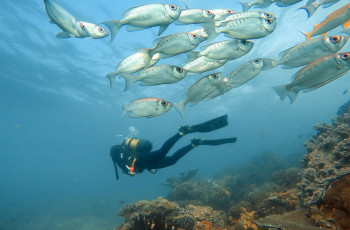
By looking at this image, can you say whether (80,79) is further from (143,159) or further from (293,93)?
(293,93)

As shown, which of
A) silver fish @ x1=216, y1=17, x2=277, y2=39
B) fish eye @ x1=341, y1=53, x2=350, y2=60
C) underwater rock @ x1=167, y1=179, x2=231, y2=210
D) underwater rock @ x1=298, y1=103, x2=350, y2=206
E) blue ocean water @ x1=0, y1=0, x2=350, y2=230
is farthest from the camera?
blue ocean water @ x1=0, y1=0, x2=350, y2=230

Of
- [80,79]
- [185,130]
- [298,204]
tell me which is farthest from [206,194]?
[80,79]

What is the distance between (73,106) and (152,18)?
133ft

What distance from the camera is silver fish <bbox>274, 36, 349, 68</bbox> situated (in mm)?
3328

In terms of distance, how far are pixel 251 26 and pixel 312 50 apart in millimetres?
1248

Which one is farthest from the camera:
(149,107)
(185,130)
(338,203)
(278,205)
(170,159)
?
(170,159)

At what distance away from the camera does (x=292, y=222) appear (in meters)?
3.66

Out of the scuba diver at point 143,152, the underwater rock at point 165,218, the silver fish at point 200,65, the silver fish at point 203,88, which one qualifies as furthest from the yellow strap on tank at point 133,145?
the silver fish at point 200,65

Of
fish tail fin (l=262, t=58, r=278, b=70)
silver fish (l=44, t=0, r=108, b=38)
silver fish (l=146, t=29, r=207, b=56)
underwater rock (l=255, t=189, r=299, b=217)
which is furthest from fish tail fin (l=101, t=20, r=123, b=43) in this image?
underwater rock (l=255, t=189, r=299, b=217)

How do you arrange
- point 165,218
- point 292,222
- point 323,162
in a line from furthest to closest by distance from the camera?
1. point 323,162
2. point 165,218
3. point 292,222

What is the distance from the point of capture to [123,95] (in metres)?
34.8

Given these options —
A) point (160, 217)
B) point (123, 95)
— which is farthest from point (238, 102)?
point (160, 217)

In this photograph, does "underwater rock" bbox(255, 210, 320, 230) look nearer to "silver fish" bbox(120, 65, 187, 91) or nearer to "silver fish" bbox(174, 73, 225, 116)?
"silver fish" bbox(174, 73, 225, 116)

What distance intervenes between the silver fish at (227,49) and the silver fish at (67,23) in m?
2.09
